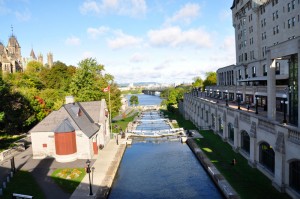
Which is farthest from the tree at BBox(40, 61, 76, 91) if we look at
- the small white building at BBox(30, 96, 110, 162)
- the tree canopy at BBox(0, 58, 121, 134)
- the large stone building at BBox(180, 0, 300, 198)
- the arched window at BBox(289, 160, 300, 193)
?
the arched window at BBox(289, 160, 300, 193)

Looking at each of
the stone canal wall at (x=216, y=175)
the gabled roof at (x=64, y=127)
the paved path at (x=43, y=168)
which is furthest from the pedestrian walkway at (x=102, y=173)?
the stone canal wall at (x=216, y=175)

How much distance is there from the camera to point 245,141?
103 ft

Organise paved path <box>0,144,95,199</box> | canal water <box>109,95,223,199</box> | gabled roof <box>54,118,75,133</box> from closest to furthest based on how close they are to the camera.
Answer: paved path <box>0,144,95,199</box> → canal water <box>109,95,223,199</box> → gabled roof <box>54,118,75,133</box>

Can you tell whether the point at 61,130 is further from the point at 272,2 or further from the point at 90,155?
the point at 272,2

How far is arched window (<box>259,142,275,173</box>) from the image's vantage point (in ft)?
77.0

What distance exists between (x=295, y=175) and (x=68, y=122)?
988 inches

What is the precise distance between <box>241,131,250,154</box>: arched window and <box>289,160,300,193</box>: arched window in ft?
33.6

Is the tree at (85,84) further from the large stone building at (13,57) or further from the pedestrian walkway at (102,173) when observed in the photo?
the large stone building at (13,57)

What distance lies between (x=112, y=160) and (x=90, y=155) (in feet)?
9.46

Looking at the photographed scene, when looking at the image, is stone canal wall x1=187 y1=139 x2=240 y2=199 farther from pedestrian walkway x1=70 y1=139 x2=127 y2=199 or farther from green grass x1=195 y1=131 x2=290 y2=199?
pedestrian walkway x1=70 y1=139 x2=127 y2=199

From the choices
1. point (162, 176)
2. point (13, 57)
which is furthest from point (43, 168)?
point (13, 57)

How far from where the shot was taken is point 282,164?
20547mm

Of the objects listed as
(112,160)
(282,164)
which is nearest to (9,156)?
(112,160)

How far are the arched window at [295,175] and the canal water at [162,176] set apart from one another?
19.0 feet
